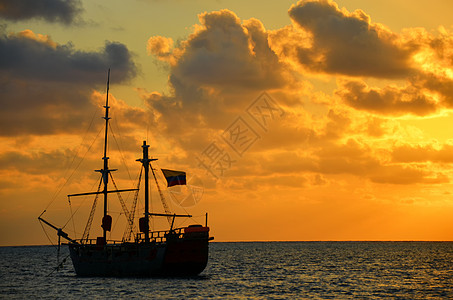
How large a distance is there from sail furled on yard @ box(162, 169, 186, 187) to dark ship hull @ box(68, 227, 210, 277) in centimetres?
638

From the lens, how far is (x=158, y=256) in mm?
73438

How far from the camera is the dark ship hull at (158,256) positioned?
239 ft

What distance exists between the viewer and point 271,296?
62688 millimetres

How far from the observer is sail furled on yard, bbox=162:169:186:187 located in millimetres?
75688

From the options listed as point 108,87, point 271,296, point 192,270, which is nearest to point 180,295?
point 271,296

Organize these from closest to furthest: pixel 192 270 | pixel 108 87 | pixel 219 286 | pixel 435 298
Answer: pixel 435 298 → pixel 219 286 → pixel 192 270 → pixel 108 87

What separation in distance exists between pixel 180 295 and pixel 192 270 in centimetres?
1492

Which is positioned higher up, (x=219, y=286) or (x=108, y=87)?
(x=108, y=87)

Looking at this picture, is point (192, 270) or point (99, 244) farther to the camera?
point (99, 244)

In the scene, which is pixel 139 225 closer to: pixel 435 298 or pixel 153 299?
pixel 153 299

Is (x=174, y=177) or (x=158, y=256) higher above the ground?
(x=174, y=177)

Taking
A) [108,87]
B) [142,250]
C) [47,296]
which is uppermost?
[108,87]

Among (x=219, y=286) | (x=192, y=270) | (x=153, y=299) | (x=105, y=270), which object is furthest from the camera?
(x=105, y=270)

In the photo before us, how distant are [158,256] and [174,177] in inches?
415
